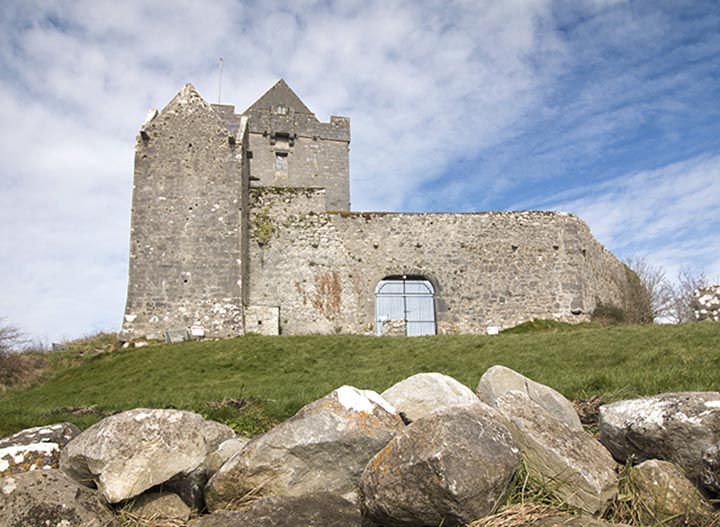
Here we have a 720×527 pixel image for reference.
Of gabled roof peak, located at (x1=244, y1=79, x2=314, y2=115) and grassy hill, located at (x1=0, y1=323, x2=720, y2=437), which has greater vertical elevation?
gabled roof peak, located at (x1=244, y1=79, x2=314, y2=115)

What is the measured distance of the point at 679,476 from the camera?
395 centimetres

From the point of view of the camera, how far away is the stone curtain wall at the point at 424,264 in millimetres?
22594

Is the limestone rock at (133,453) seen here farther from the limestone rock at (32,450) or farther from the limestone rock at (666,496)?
the limestone rock at (666,496)

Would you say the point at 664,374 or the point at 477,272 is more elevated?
the point at 477,272

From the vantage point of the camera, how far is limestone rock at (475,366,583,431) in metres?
5.68

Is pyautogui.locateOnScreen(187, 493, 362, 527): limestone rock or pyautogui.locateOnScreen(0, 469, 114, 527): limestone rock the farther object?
pyautogui.locateOnScreen(0, 469, 114, 527): limestone rock

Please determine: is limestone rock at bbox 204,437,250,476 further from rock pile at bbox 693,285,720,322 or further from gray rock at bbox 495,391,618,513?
rock pile at bbox 693,285,720,322

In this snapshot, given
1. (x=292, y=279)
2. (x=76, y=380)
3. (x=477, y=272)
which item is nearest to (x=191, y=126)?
(x=292, y=279)

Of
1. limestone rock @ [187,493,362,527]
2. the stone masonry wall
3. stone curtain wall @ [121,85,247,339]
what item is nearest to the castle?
stone curtain wall @ [121,85,247,339]

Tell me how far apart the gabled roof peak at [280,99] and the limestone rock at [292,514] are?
3250 centimetres

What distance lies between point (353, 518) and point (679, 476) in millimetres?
2246

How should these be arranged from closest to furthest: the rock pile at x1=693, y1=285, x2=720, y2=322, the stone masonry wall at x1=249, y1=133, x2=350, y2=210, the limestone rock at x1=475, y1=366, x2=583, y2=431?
the limestone rock at x1=475, y1=366, x2=583, y2=431 < the rock pile at x1=693, y1=285, x2=720, y2=322 < the stone masonry wall at x1=249, y1=133, x2=350, y2=210

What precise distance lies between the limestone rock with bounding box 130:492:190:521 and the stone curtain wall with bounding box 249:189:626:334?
17.6 metres

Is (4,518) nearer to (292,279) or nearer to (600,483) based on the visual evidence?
(600,483)
